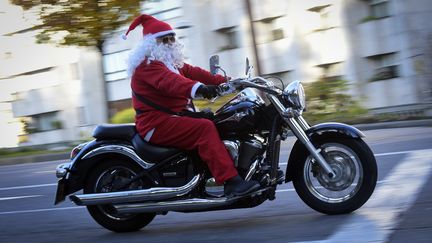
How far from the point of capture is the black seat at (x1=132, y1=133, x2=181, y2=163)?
20.8ft

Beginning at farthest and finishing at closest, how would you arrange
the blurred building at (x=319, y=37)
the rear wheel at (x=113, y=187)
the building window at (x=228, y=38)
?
the building window at (x=228, y=38) < the blurred building at (x=319, y=37) < the rear wheel at (x=113, y=187)

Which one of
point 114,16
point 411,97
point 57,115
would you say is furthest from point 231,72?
point 57,115

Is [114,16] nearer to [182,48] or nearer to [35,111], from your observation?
[182,48]

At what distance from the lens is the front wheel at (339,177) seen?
6082 mm

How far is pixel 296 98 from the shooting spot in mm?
6090

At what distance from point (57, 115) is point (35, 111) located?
132cm

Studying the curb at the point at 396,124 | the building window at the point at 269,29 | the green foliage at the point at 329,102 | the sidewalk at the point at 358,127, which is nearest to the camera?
the curb at the point at 396,124

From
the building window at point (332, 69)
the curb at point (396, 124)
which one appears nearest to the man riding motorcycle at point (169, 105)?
the curb at point (396, 124)

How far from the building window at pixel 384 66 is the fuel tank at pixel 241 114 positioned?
2040 cm

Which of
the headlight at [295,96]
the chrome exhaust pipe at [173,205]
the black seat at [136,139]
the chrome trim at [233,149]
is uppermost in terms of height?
the headlight at [295,96]

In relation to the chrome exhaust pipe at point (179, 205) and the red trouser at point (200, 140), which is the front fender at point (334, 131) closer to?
the chrome exhaust pipe at point (179, 205)

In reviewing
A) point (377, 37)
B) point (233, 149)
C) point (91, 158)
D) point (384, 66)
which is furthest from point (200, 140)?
point (384, 66)

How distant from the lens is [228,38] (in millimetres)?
31438

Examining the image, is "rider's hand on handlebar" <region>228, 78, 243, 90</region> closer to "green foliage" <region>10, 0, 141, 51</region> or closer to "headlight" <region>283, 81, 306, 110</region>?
"headlight" <region>283, 81, 306, 110</region>
